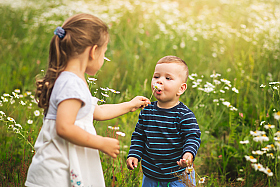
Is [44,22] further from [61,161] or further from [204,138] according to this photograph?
[61,161]

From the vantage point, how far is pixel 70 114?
1350mm

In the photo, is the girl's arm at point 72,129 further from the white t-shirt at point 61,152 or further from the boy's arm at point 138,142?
the boy's arm at point 138,142

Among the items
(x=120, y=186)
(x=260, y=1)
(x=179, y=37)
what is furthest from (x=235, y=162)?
(x=260, y=1)

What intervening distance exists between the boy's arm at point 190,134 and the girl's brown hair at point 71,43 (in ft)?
2.23

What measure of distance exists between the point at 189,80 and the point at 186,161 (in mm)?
1702

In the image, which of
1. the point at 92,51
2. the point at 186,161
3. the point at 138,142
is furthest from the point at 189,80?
the point at 92,51

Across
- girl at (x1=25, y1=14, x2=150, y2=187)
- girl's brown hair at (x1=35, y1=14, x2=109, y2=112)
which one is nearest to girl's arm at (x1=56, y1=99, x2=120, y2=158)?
girl at (x1=25, y1=14, x2=150, y2=187)

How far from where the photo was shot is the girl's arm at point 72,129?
1336 mm

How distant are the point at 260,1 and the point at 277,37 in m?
3.52

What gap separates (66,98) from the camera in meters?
1.36

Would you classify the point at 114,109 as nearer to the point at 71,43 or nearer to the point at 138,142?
the point at 138,142

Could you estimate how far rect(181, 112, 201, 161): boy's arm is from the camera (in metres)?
1.63

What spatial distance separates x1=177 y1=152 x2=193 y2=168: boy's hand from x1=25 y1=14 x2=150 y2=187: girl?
0.37 metres

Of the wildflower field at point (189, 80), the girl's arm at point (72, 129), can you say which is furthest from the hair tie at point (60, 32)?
the wildflower field at point (189, 80)
